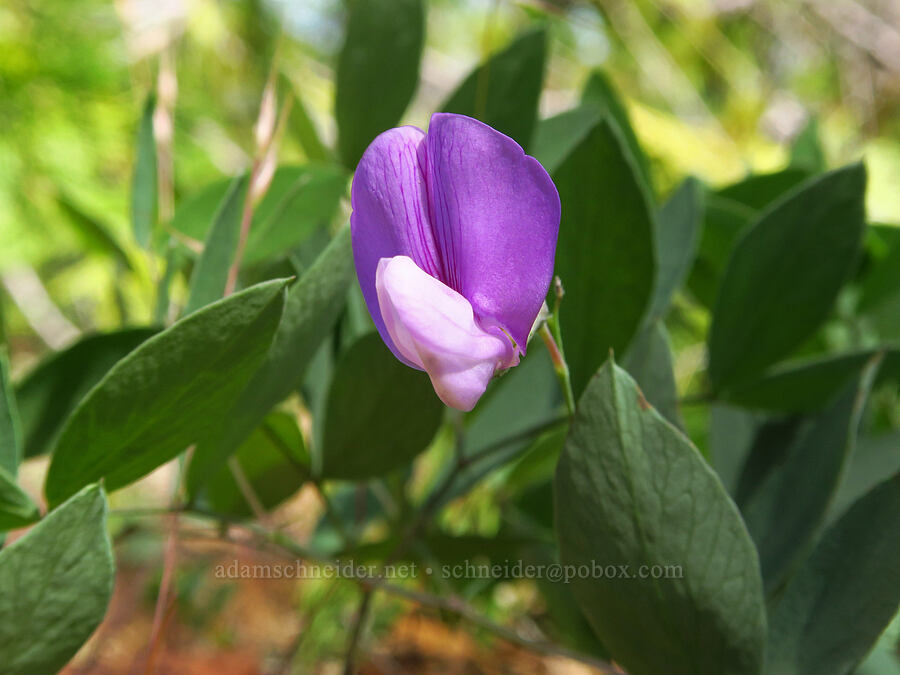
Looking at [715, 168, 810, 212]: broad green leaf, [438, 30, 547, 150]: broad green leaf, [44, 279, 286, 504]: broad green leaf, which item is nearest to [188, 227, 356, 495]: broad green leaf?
[44, 279, 286, 504]: broad green leaf

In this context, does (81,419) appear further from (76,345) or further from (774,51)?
(774,51)

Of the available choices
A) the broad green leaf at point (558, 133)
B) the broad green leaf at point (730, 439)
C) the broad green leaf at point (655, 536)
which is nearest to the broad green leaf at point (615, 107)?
the broad green leaf at point (558, 133)

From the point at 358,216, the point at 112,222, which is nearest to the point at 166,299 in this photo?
the point at 358,216

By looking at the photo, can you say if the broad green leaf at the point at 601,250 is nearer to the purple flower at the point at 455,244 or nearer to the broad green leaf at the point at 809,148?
the purple flower at the point at 455,244

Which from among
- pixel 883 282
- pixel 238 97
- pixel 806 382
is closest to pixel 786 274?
pixel 806 382

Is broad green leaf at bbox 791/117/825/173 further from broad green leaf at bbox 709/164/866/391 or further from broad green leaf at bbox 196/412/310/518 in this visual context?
broad green leaf at bbox 196/412/310/518
